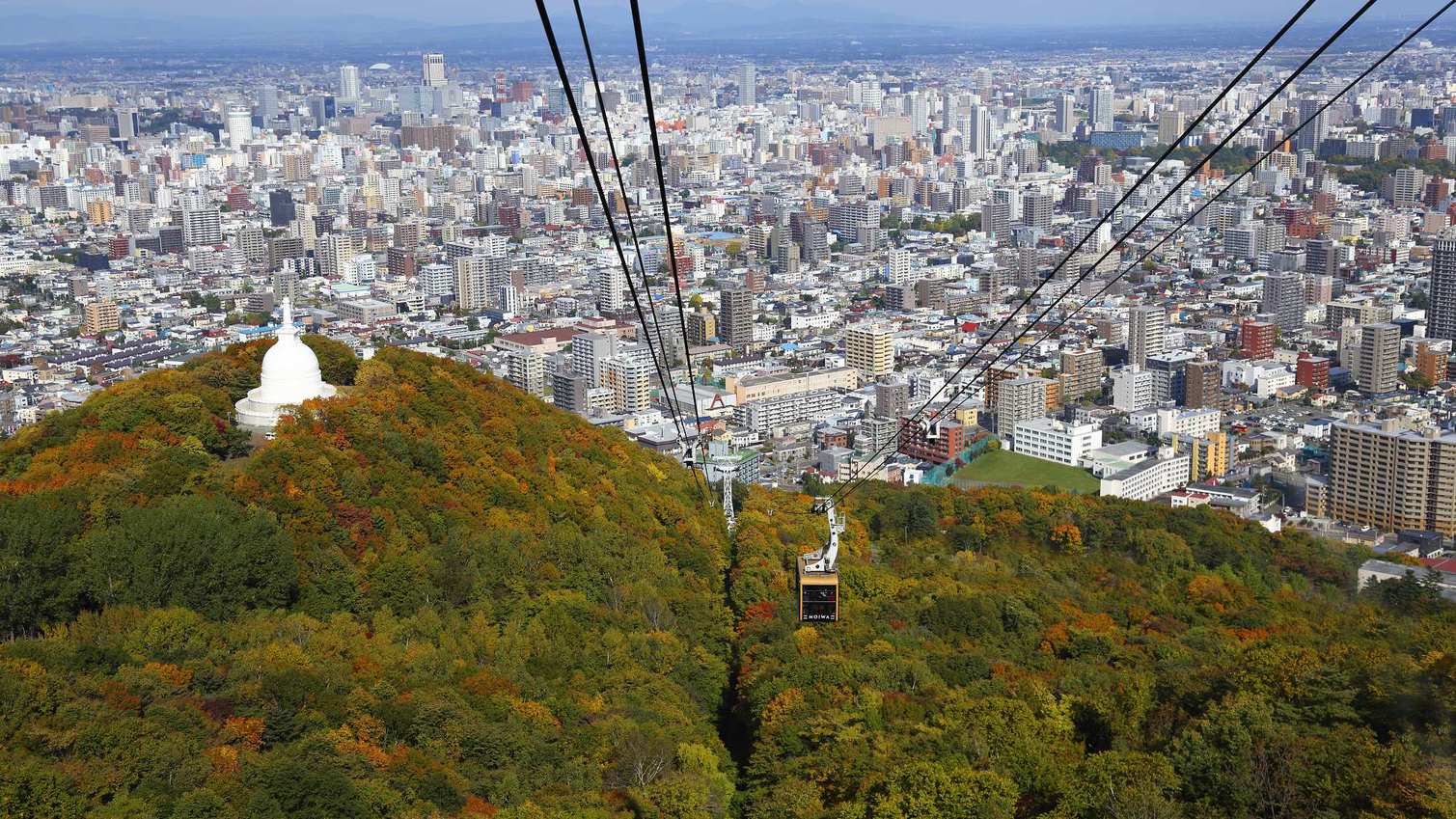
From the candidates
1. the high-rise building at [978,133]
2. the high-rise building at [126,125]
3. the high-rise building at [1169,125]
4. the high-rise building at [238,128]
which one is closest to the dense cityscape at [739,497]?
the high-rise building at [1169,125]

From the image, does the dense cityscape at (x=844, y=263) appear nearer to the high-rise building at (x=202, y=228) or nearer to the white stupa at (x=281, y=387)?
the high-rise building at (x=202, y=228)

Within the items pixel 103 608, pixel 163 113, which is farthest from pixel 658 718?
pixel 163 113

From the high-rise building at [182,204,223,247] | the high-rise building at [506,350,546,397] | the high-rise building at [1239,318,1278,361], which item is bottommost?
the high-rise building at [506,350,546,397]

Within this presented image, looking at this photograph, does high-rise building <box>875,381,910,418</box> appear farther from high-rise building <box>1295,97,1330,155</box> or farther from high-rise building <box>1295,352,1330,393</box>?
high-rise building <box>1295,97,1330,155</box>

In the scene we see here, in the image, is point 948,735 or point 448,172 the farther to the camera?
point 448,172

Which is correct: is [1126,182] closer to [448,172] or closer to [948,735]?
[448,172]

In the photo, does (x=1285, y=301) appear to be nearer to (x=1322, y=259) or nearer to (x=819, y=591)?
(x=1322, y=259)

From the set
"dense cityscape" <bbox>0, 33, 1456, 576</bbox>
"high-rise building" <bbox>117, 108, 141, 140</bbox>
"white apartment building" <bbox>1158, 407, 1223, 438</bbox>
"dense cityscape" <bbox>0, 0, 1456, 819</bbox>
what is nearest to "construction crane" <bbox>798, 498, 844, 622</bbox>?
"dense cityscape" <bbox>0, 0, 1456, 819</bbox>
